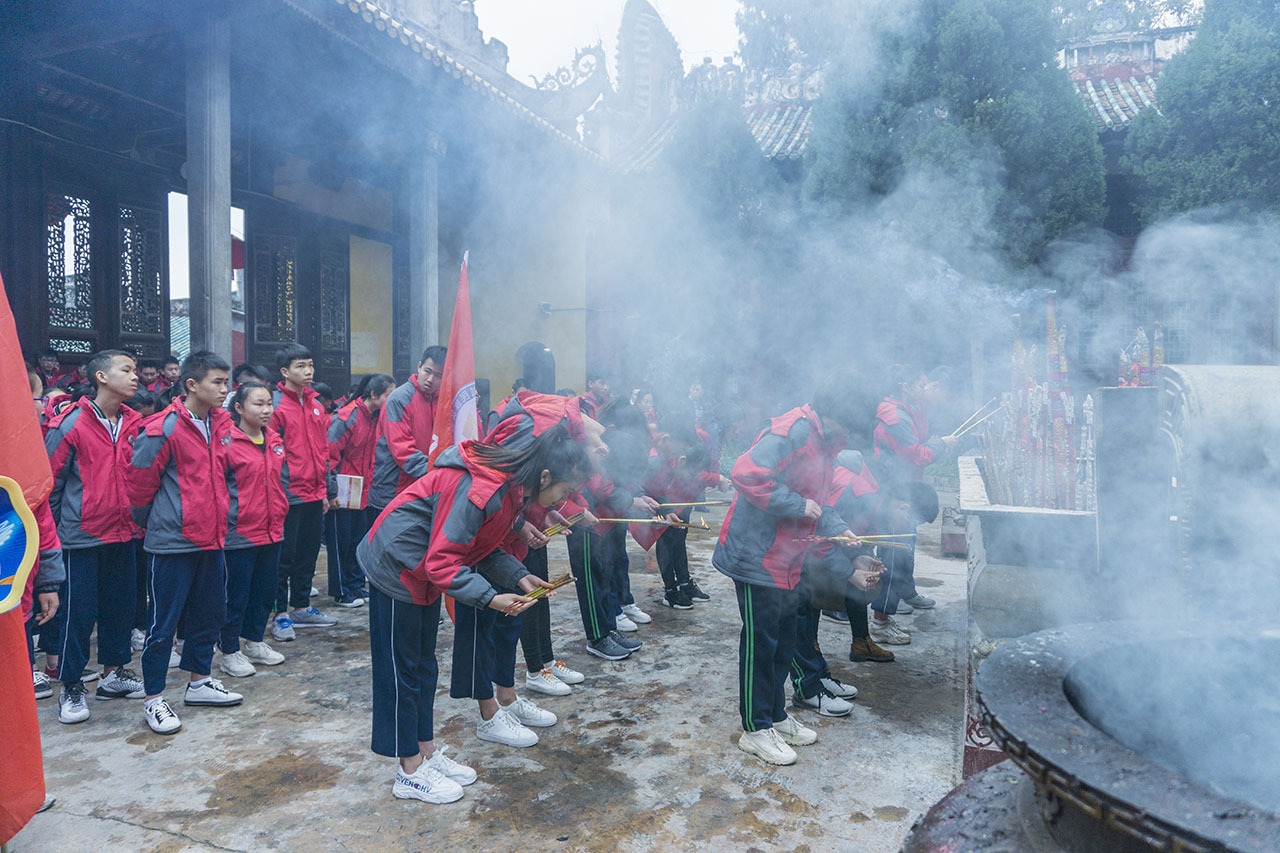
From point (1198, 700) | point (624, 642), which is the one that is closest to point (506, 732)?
point (624, 642)

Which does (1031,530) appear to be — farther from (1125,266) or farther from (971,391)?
(1125,266)

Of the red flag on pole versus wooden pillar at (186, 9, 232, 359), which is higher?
wooden pillar at (186, 9, 232, 359)

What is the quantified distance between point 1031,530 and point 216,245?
5.70m

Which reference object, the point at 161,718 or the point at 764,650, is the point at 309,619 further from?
the point at 764,650

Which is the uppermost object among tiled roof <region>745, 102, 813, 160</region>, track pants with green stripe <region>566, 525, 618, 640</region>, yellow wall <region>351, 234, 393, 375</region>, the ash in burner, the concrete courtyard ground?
tiled roof <region>745, 102, 813, 160</region>

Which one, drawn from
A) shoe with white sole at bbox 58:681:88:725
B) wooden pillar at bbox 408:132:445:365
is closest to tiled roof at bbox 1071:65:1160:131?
wooden pillar at bbox 408:132:445:365

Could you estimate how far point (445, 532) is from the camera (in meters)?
2.59

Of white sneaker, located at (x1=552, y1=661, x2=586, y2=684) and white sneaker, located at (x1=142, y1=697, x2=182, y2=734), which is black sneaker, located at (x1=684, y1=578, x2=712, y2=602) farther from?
white sneaker, located at (x1=142, y1=697, x2=182, y2=734)

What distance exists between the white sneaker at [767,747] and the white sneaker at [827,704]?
51cm

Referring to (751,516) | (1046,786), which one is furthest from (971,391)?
(1046,786)

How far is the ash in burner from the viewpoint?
1854 millimetres

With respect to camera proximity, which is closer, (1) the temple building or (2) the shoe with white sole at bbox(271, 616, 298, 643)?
(2) the shoe with white sole at bbox(271, 616, 298, 643)

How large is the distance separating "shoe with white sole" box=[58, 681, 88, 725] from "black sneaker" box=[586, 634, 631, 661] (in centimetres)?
247

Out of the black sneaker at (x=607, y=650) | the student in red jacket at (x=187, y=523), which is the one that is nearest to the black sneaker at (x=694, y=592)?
the black sneaker at (x=607, y=650)
